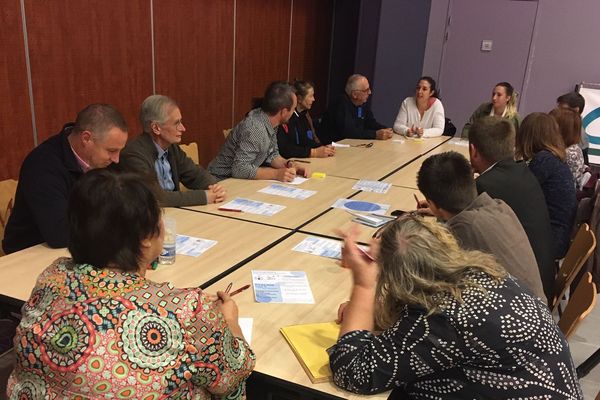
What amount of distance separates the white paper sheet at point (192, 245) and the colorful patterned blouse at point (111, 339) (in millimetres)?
1073

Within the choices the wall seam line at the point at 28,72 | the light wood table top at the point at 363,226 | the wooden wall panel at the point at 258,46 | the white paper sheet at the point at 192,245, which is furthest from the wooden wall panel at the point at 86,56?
the light wood table top at the point at 363,226

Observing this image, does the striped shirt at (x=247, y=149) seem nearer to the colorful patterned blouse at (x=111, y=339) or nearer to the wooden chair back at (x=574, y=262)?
the wooden chair back at (x=574, y=262)

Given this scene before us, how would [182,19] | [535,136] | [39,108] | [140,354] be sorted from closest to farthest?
[140,354] → [535,136] → [39,108] → [182,19]

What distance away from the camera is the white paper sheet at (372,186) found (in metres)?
3.52

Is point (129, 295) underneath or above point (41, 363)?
above

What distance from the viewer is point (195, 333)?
121 centimetres

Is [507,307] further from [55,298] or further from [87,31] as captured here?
[87,31]

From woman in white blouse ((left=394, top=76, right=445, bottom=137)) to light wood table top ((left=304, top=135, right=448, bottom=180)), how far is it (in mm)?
163

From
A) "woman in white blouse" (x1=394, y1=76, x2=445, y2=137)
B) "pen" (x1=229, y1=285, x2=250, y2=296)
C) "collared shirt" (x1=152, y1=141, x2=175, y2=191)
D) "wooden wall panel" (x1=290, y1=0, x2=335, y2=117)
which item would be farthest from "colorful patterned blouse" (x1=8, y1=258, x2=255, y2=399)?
"wooden wall panel" (x1=290, y1=0, x2=335, y2=117)

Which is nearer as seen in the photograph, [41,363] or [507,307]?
[41,363]

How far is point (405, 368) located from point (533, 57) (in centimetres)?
714

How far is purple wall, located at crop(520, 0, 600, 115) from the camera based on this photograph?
7.09m

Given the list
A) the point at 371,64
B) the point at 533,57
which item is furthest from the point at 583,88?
the point at 371,64

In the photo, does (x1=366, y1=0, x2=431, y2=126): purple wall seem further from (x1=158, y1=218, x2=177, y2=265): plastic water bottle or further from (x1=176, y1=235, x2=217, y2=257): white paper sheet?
(x1=158, y1=218, x2=177, y2=265): plastic water bottle
